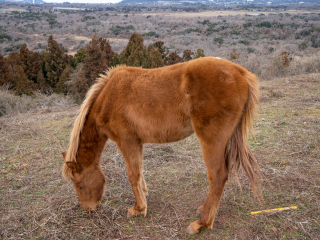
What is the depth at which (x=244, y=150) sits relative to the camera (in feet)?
9.92

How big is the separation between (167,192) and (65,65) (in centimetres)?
1259

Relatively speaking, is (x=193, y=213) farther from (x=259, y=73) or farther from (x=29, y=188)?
(x=259, y=73)

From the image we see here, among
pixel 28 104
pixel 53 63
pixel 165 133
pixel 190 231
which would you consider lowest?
pixel 28 104

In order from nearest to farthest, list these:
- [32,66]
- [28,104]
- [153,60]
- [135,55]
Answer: [28,104], [153,60], [135,55], [32,66]

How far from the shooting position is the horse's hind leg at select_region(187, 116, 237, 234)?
9.32 feet

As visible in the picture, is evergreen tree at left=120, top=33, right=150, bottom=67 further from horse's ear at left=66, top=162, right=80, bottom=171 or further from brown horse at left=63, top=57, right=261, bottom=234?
horse's ear at left=66, top=162, right=80, bottom=171

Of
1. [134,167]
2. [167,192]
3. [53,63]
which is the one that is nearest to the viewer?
[134,167]

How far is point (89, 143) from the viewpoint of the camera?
3426mm

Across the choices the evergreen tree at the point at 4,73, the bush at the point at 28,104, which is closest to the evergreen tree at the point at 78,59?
the bush at the point at 28,104

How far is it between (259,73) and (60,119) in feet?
35.6

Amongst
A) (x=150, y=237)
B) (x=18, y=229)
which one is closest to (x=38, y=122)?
(x=18, y=229)

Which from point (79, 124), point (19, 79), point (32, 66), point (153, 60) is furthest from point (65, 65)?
point (79, 124)

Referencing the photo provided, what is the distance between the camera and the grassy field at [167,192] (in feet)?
10.2

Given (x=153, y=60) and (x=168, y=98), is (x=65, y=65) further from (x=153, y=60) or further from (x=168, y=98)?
(x=168, y=98)
